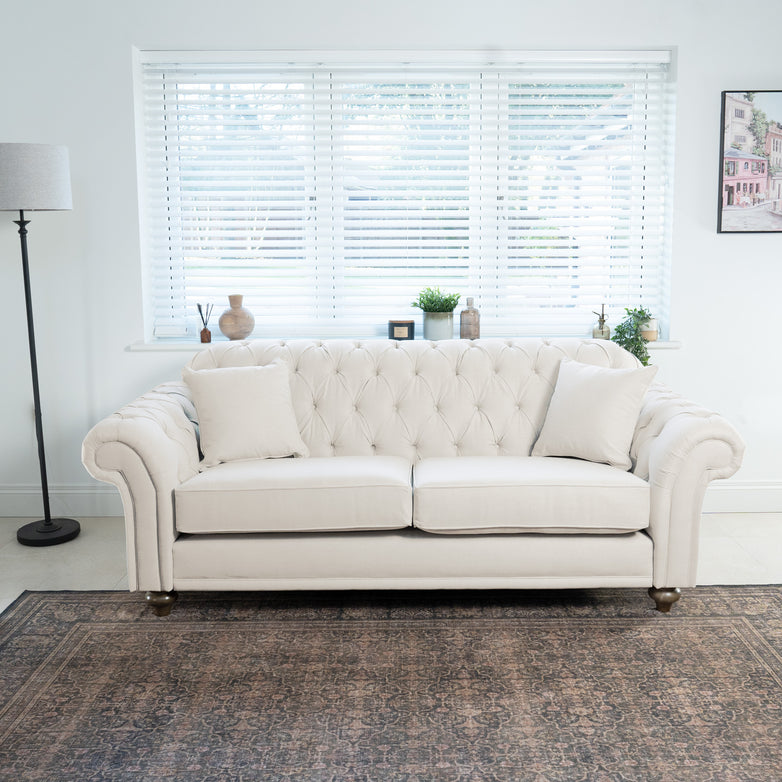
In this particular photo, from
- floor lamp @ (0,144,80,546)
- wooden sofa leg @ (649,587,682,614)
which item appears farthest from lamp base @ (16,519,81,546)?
wooden sofa leg @ (649,587,682,614)

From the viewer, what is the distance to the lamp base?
11.9ft

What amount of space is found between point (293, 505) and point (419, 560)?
48 centimetres

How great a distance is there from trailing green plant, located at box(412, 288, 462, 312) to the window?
229mm

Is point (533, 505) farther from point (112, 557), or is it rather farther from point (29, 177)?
point (29, 177)

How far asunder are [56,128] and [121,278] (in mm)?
762

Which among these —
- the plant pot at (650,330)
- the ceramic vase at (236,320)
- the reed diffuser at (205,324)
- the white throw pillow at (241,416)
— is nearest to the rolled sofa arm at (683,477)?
the plant pot at (650,330)

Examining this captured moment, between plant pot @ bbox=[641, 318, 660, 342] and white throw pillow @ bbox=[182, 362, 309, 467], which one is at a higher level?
plant pot @ bbox=[641, 318, 660, 342]

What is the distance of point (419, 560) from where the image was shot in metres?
2.80

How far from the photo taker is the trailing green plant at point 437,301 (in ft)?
12.8

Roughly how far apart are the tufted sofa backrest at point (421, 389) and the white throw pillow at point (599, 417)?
0.19 metres

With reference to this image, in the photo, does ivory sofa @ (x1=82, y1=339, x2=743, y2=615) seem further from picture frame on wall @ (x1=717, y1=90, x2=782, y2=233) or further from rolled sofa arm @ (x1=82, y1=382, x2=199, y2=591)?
picture frame on wall @ (x1=717, y1=90, x2=782, y2=233)

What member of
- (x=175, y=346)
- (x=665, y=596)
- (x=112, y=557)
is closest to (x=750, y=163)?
(x=665, y=596)

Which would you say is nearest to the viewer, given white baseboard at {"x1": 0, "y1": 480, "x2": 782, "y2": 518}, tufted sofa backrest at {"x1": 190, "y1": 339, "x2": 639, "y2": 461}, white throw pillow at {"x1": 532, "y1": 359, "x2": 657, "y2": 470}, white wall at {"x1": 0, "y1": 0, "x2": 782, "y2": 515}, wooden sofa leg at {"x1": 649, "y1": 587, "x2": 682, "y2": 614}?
wooden sofa leg at {"x1": 649, "y1": 587, "x2": 682, "y2": 614}

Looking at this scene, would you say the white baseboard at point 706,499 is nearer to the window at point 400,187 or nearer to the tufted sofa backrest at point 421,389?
the window at point 400,187
